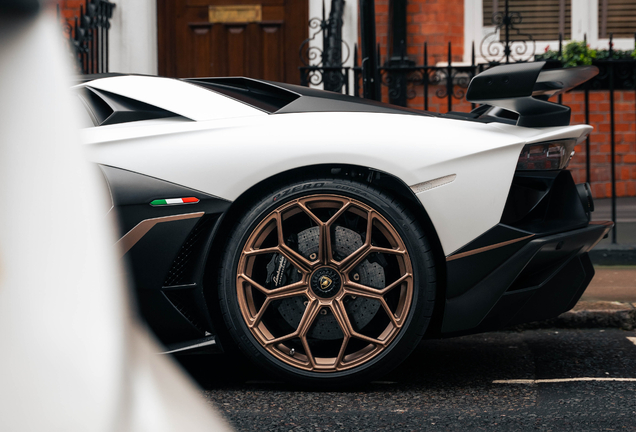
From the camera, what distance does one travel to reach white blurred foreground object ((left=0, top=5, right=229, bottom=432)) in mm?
513

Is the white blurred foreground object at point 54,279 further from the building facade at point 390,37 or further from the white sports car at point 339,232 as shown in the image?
the building facade at point 390,37

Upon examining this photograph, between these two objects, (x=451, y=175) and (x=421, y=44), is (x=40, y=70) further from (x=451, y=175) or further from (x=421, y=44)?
(x=421, y=44)

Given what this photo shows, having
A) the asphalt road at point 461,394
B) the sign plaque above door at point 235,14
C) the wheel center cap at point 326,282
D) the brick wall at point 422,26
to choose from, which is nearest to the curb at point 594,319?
the asphalt road at point 461,394

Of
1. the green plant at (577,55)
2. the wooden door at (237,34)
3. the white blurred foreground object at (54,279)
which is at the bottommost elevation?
the white blurred foreground object at (54,279)

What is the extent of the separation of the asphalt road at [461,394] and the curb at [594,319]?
341 millimetres

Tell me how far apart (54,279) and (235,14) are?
25.4 feet

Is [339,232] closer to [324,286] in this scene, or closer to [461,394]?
[324,286]

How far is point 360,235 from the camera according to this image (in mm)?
2705

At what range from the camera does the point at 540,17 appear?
8234 mm

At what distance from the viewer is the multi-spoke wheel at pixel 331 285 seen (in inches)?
104

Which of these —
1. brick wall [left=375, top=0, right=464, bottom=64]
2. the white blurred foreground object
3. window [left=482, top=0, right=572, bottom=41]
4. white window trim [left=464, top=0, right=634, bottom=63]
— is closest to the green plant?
white window trim [left=464, top=0, right=634, bottom=63]

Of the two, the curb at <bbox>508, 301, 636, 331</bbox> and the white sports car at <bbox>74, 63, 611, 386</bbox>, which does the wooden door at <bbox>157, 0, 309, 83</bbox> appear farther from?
the white sports car at <bbox>74, 63, 611, 386</bbox>

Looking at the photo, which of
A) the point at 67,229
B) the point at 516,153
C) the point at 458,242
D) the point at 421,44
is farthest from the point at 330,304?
the point at 421,44

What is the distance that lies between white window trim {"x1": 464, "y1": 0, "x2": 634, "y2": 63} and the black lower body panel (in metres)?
5.72
